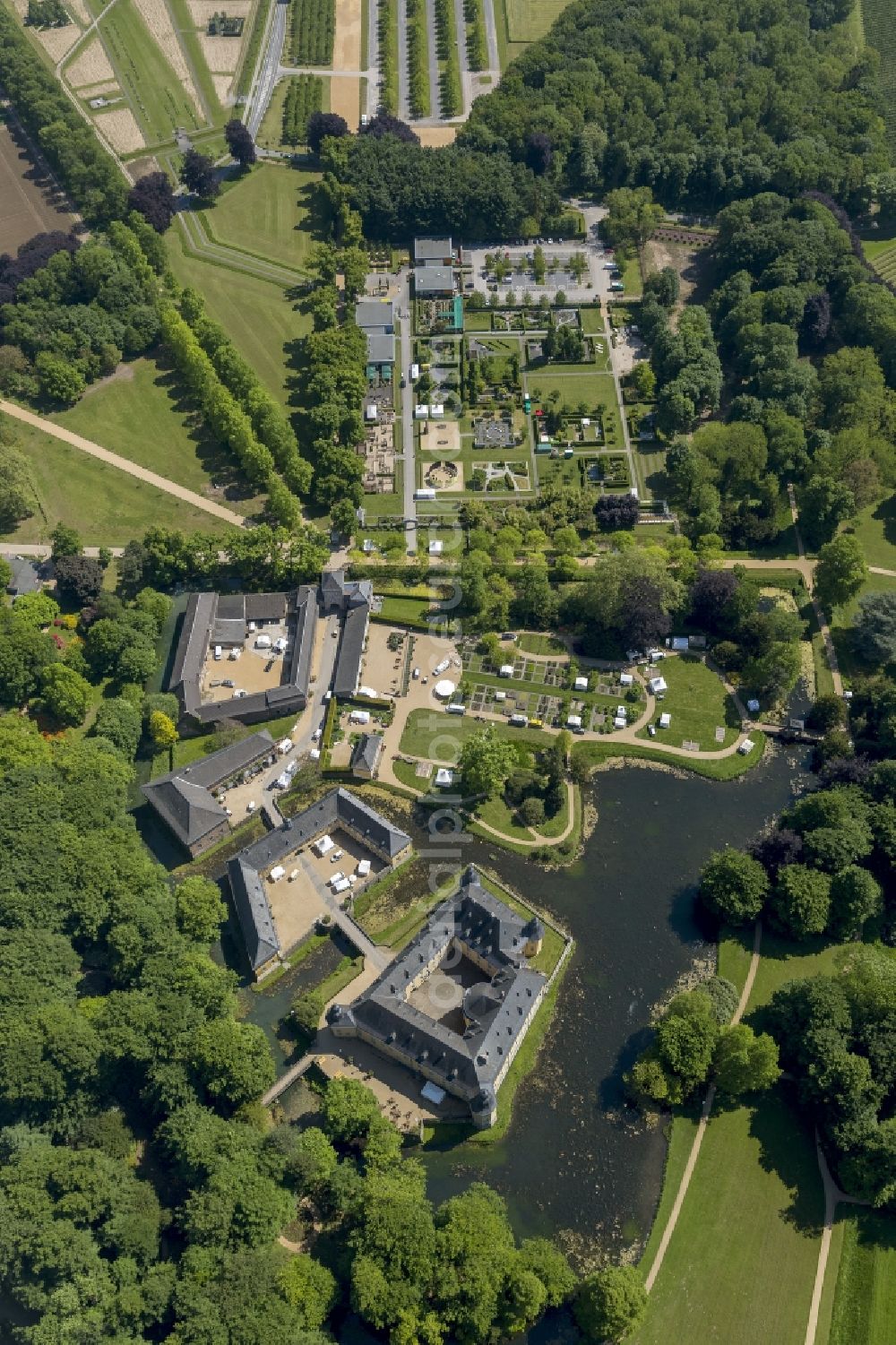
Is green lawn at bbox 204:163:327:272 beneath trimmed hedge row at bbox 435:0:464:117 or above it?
beneath

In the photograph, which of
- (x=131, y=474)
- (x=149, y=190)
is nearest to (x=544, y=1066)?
(x=131, y=474)

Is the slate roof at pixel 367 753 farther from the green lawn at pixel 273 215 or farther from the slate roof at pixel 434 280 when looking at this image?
the green lawn at pixel 273 215

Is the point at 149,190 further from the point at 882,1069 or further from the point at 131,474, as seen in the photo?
the point at 882,1069

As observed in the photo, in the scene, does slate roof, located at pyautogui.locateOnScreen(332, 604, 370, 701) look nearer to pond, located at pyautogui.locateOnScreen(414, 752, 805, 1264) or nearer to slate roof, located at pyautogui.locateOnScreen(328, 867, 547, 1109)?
pond, located at pyautogui.locateOnScreen(414, 752, 805, 1264)

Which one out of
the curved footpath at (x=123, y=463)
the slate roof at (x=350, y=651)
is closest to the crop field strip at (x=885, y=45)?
the slate roof at (x=350, y=651)

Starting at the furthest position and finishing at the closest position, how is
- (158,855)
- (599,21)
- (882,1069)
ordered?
1. (599,21)
2. (158,855)
3. (882,1069)

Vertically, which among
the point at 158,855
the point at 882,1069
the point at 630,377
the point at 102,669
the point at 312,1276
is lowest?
the point at 312,1276

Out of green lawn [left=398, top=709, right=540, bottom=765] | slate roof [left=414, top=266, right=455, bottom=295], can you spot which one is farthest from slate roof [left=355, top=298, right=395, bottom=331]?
green lawn [left=398, top=709, right=540, bottom=765]
